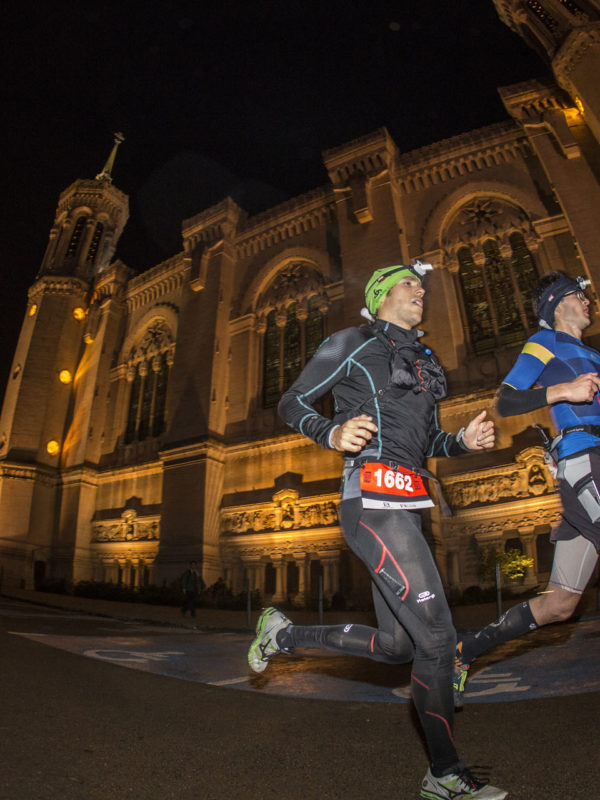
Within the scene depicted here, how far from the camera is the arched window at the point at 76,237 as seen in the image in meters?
29.4

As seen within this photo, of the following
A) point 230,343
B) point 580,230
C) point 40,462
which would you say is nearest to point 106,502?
point 40,462

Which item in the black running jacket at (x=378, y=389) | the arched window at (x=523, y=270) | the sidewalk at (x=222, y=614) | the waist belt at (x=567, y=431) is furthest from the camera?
the arched window at (x=523, y=270)

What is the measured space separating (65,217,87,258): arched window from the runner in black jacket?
31.0 meters

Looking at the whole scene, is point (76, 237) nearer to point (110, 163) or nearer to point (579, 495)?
point (110, 163)

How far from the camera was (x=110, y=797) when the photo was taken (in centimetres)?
181

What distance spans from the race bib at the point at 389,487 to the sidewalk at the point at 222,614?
7.49 metres

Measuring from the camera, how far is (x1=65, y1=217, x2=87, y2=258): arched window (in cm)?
2939

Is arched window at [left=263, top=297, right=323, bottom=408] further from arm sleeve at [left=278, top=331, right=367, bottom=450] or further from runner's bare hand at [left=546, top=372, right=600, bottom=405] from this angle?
runner's bare hand at [left=546, top=372, right=600, bottom=405]

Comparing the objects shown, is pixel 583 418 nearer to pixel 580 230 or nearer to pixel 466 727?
pixel 466 727

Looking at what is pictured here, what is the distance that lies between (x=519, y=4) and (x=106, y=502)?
977 inches

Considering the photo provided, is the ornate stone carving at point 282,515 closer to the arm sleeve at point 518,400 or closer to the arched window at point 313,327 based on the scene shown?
the arched window at point 313,327

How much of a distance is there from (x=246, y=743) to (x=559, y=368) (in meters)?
2.59

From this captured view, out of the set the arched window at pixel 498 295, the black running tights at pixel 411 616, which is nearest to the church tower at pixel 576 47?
the arched window at pixel 498 295

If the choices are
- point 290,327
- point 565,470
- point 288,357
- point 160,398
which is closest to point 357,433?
point 565,470
